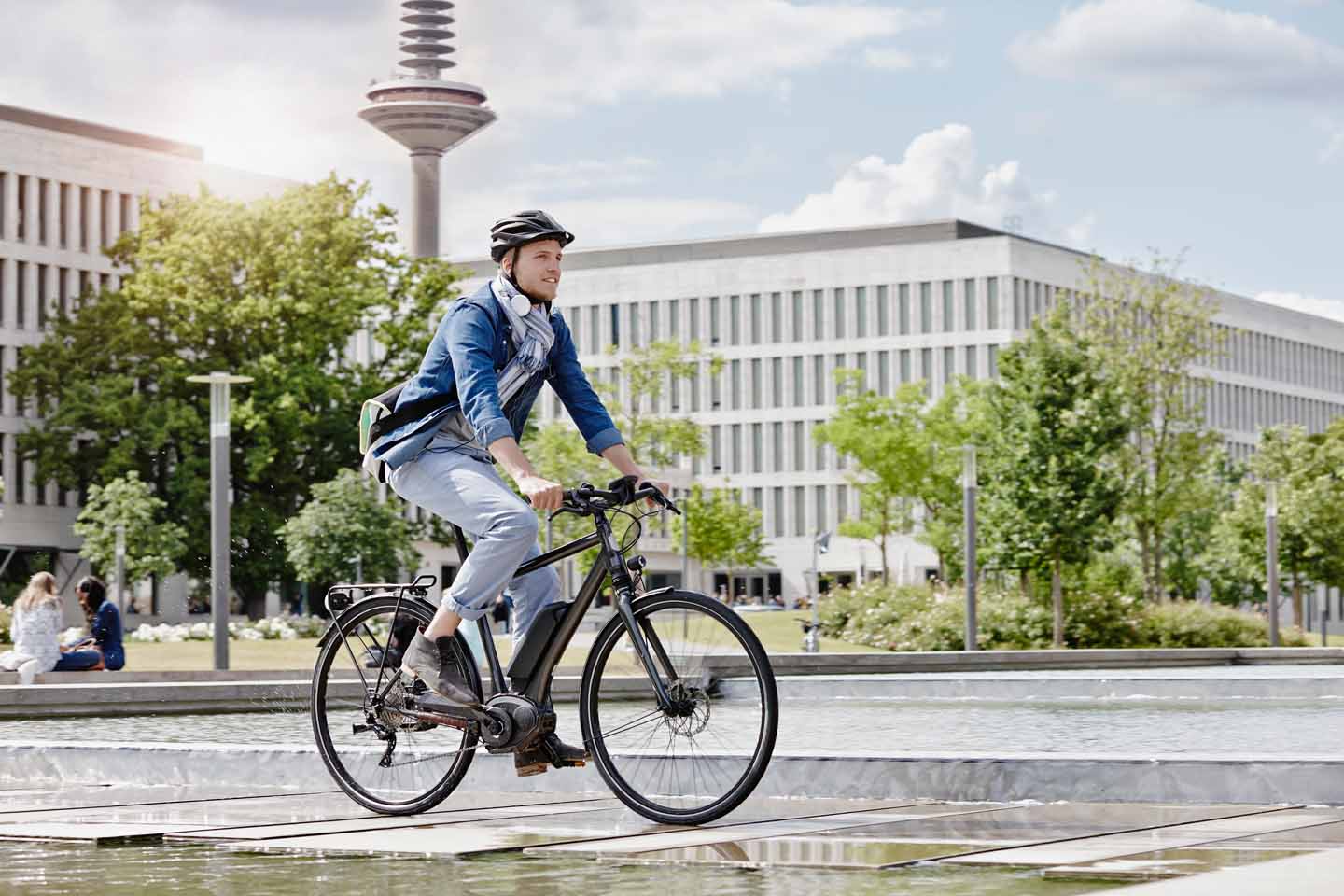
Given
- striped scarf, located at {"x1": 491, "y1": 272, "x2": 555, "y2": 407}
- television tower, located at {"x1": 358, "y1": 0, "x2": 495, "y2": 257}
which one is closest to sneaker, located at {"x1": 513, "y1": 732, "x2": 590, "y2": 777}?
striped scarf, located at {"x1": 491, "y1": 272, "x2": 555, "y2": 407}

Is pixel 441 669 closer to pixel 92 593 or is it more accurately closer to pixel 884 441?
pixel 92 593

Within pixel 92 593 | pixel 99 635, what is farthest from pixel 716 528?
pixel 92 593

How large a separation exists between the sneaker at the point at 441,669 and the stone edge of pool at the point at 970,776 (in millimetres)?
799

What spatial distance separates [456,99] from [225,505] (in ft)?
281

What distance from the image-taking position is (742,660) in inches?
243

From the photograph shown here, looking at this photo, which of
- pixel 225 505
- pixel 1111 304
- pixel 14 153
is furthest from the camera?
pixel 14 153

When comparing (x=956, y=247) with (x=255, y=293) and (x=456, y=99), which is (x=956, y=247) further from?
(x=255, y=293)

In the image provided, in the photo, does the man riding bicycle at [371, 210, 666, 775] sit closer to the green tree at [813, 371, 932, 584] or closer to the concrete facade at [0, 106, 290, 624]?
the green tree at [813, 371, 932, 584]

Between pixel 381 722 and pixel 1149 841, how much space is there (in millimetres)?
2641

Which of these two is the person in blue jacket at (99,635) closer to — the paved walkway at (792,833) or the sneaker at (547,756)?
the paved walkway at (792,833)

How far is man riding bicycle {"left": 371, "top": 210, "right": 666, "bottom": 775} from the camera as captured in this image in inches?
256

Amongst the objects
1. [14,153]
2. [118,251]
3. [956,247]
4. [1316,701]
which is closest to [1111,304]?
[118,251]

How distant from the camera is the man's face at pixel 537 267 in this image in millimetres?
6711

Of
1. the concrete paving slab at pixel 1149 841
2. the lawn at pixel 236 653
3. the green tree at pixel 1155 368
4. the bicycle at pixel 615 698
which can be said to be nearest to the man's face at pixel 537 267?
the bicycle at pixel 615 698
